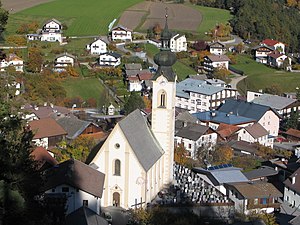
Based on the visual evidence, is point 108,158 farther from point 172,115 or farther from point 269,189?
point 269,189

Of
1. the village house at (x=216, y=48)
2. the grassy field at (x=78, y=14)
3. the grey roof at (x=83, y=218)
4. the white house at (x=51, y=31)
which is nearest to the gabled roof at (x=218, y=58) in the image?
the village house at (x=216, y=48)

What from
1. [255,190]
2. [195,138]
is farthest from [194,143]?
[255,190]

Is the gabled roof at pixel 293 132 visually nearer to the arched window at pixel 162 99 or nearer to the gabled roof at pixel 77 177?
the arched window at pixel 162 99

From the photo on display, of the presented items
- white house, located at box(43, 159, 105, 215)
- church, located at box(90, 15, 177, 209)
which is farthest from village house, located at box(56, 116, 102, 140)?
white house, located at box(43, 159, 105, 215)

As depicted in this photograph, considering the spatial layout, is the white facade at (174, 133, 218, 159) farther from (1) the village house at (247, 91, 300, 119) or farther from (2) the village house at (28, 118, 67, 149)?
(1) the village house at (247, 91, 300, 119)

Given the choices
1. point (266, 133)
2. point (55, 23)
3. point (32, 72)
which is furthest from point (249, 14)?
point (266, 133)
